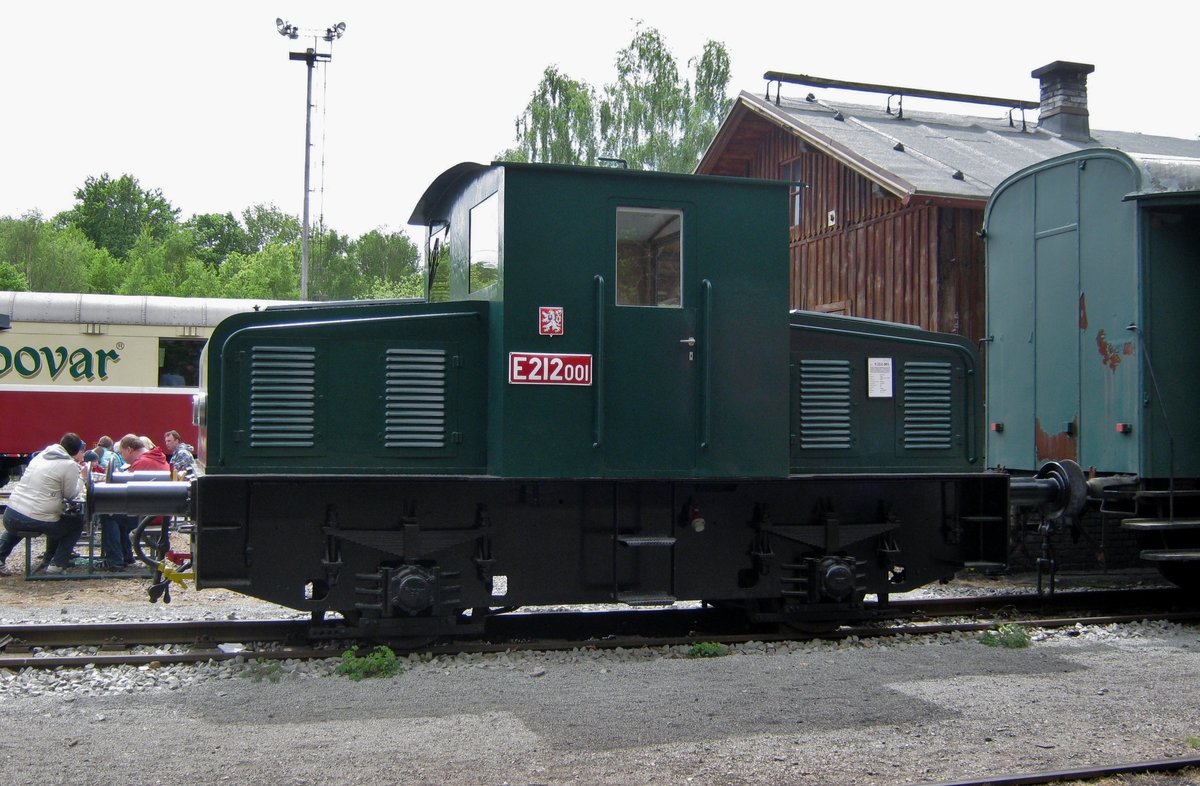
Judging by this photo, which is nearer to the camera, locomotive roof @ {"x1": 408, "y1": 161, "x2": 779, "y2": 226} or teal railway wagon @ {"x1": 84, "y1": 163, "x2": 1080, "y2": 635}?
teal railway wagon @ {"x1": 84, "y1": 163, "x2": 1080, "y2": 635}

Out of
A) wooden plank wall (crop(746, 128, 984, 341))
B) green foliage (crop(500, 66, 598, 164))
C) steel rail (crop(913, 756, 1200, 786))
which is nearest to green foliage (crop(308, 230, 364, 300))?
green foliage (crop(500, 66, 598, 164))

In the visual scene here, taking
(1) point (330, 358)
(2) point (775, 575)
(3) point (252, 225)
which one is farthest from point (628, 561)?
(3) point (252, 225)

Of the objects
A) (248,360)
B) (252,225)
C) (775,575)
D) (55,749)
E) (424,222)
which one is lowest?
(55,749)

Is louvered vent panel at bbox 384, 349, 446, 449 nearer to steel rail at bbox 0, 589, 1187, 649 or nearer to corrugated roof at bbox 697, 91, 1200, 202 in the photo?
steel rail at bbox 0, 589, 1187, 649

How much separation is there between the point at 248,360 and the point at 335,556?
1312 mm

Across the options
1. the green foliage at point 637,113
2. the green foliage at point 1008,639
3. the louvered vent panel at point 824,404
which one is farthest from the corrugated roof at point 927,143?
the green foliage at point 637,113

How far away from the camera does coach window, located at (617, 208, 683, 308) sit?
658 centimetres

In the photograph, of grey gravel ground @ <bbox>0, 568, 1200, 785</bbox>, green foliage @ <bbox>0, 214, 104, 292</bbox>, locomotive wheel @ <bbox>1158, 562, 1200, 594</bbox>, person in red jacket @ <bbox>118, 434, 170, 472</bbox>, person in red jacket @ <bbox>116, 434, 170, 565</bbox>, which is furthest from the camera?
green foliage @ <bbox>0, 214, 104, 292</bbox>

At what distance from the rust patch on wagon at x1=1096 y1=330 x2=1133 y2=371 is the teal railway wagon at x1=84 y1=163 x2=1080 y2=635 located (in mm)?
2759

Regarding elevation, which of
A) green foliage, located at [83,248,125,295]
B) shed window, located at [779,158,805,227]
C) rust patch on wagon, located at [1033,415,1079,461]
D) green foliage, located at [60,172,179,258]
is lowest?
rust patch on wagon, located at [1033,415,1079,461]

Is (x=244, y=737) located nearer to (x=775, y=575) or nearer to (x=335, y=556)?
(x=335, y=556)

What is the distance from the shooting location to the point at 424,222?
8133 mm

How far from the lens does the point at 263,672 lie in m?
6.10

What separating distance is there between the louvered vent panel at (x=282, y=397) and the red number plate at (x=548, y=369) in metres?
1.25
